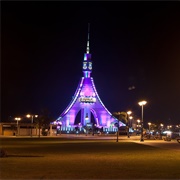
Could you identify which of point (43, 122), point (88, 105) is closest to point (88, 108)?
point (88, 105)

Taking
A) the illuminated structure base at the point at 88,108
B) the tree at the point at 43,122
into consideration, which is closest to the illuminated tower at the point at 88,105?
the illuminated structure base at the point at 88,108

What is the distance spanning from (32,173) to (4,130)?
230 feet

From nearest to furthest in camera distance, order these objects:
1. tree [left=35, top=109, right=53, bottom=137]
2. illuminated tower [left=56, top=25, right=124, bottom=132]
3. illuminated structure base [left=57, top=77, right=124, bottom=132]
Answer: tree [left=35, top=109, right=53, bottom=137] → illuminated structure base [left=57, top=77, right=124, bottom=132] → illuminated tower [left=56, top=25, right=124, bottom=132]

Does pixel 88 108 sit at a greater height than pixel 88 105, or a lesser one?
lesser

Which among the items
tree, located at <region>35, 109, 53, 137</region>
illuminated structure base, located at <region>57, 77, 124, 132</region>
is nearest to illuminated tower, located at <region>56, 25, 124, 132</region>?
illuminated structure base, located at <region>57, 77, 124, 132</region>

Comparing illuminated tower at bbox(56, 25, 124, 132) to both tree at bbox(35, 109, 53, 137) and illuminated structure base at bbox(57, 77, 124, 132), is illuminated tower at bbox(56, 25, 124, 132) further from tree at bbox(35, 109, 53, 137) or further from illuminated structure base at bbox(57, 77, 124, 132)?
tree at bbox(35, 109, 53, 137)

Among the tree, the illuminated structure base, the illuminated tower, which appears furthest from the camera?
the illuminated tower

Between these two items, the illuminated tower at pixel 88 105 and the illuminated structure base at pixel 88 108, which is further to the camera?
the illuminated tower at pixel 88 105

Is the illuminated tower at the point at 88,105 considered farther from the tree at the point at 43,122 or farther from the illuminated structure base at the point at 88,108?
the tree at the point at 43,122

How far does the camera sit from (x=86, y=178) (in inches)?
515

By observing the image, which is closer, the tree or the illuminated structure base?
the tree

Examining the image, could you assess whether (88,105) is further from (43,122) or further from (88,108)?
(43,122)

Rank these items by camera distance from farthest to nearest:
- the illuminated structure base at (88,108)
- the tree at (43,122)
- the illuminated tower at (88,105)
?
the illuminated tower at (88,105), the illuminated structure base at (88,108), the tree at (43,122)

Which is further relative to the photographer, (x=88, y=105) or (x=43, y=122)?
(x=88, y=105)
